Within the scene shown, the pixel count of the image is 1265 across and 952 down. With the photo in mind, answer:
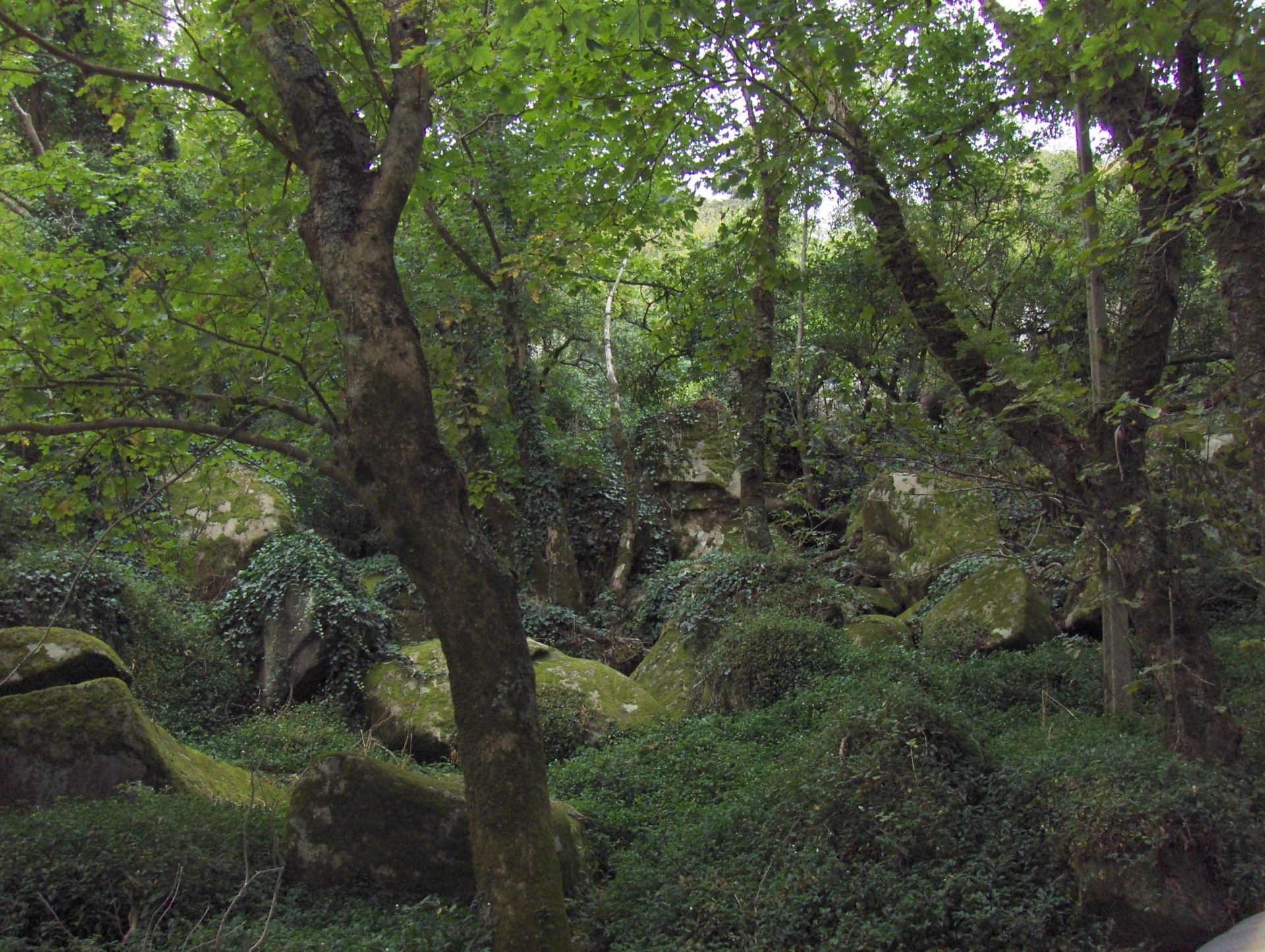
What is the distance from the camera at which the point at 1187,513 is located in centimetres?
612

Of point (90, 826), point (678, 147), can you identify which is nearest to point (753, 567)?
point (678, 147)

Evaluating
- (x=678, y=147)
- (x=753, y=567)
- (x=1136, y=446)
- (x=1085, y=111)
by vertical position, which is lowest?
(x=753, y=567)

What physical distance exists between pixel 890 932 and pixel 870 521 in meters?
9.39

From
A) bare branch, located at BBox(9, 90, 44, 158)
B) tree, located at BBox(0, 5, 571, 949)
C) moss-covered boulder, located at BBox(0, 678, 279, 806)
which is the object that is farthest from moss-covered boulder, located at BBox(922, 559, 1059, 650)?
bare branch, located at BBox(9, 90, 44, 158)

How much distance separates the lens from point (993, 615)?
31.0ft

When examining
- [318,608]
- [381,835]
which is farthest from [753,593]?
[381,835]

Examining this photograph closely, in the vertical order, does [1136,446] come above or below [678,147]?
below

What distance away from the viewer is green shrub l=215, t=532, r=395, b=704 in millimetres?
10617

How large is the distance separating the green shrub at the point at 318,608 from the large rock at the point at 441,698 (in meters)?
0.34

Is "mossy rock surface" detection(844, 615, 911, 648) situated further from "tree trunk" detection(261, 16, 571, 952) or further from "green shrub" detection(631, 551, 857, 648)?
"tree trunk" detection(261, 16, 571, 952)

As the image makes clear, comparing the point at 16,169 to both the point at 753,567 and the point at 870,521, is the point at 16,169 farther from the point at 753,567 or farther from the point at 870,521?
the point at 870,521

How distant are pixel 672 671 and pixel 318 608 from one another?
446 centimetres

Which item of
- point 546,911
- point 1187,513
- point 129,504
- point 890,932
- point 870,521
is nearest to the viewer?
point 546,911

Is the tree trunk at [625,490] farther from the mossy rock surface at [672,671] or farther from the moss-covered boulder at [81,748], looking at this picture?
the moss-covered boulder at [81,748]
